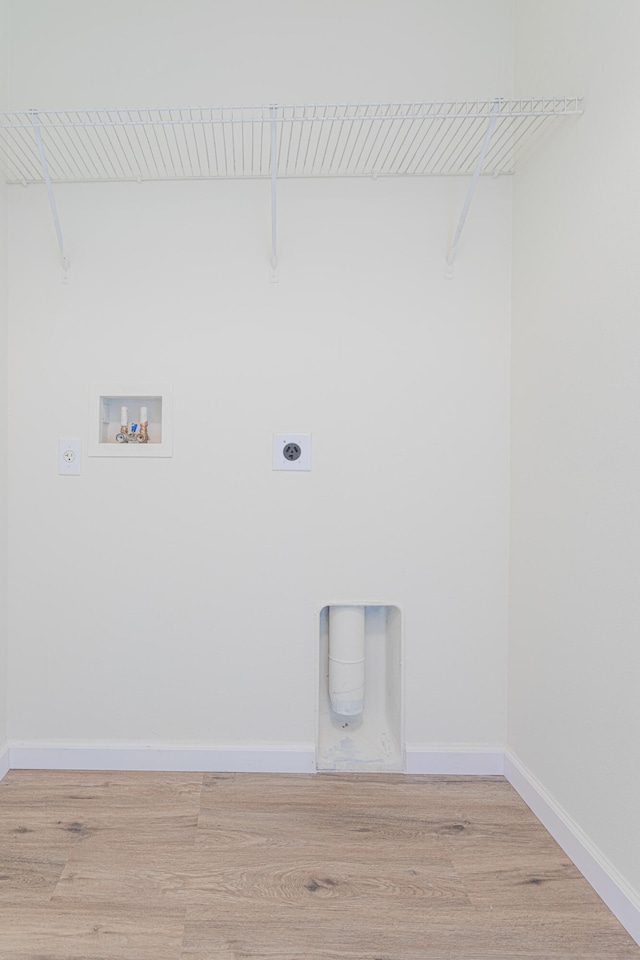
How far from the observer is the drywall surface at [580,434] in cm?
118

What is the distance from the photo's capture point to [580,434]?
1.36 meters

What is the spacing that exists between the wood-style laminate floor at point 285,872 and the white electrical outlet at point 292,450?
3.26ft

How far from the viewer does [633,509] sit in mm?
1158

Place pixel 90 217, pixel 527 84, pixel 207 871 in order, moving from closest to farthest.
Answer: pixel 207 871
pixel 527 84
pixel 90 217

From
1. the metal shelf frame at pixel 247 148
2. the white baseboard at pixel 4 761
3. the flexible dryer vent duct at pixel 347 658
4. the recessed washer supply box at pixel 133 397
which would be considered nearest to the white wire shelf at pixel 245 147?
the metal shelf frame at pixel 247 148

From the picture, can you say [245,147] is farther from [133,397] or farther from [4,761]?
[4,761]

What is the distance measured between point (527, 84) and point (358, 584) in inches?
63.2

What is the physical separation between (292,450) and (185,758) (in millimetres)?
1049

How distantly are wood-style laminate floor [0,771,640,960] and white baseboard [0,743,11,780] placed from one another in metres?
0.03

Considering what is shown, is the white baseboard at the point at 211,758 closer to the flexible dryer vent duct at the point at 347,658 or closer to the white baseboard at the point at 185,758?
the white baseboard at the point at 185,758

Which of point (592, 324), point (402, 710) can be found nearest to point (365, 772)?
point (402, 710)

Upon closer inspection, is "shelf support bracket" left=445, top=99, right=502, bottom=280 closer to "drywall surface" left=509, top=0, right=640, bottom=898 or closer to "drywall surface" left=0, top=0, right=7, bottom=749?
"drywall surface" left=509, top=0, right=640, bottom=898

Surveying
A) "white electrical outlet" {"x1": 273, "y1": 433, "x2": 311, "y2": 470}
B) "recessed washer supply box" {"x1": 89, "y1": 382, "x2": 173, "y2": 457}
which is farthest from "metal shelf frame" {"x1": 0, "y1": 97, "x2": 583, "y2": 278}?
"white electrical outlet" {"x1": 273, "y1": 433, "x2": 311, "y2": 470}

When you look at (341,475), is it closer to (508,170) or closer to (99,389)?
(99,389)
